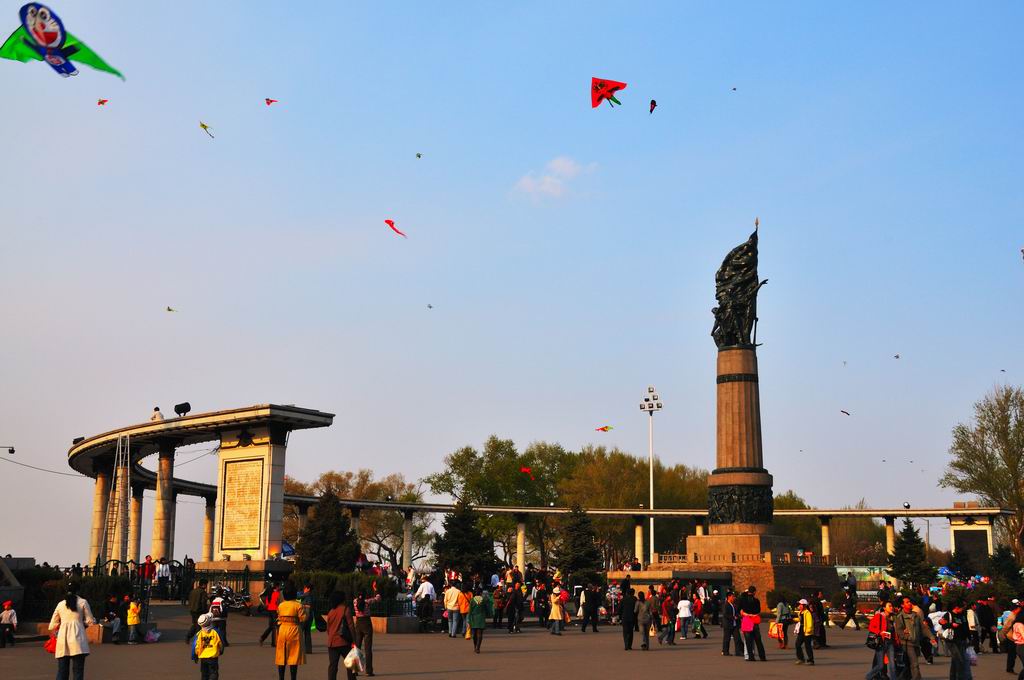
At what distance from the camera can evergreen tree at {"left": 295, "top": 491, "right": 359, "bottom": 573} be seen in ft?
125

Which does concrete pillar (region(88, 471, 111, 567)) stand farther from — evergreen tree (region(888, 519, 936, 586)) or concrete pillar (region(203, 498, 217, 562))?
evergreen tree (region(888, 519, 936, 586))

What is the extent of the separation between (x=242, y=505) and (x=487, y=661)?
52.1ft

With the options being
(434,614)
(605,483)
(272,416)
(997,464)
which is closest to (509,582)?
(434,614)

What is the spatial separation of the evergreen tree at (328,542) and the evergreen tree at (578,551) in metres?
14.5

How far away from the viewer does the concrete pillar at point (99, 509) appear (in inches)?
1960

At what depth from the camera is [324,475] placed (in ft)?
309

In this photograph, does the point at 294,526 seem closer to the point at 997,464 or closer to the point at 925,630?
the point at 997,464

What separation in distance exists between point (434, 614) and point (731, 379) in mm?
22564

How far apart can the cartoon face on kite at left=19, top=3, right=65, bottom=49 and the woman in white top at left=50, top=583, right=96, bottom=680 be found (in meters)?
7.66

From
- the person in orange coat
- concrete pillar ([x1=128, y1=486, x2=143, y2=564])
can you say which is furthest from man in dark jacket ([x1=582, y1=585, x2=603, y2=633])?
concrete pillar ([x1=128, y1=486, x2=143, y2=564])

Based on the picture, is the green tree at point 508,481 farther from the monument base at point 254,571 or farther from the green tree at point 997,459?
the monument base at point 254,571

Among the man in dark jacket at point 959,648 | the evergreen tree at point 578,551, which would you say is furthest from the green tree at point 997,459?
the man in dark jacket at point 959,648

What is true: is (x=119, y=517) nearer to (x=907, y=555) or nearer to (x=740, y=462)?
(x=740, y=462)

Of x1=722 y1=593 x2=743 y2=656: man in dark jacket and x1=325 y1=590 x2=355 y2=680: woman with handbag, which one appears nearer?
x1=325 y1=590 x2=355 y2=680: woman with handbag
